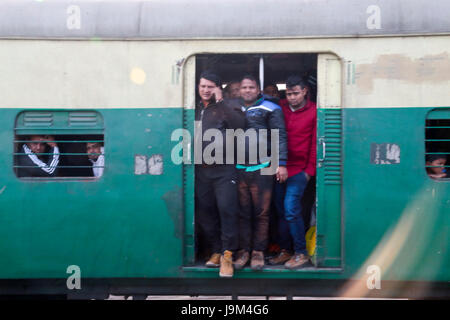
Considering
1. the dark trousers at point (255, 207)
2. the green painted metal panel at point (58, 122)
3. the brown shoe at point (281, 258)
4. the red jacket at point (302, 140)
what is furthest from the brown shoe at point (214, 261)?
the green painted metal panel at point (58, 122)

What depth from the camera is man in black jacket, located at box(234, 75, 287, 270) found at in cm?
393

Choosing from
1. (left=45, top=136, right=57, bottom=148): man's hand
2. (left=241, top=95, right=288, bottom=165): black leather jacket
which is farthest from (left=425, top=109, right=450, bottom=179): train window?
(left=45, top=136, right=57, bottom=148): man's hand

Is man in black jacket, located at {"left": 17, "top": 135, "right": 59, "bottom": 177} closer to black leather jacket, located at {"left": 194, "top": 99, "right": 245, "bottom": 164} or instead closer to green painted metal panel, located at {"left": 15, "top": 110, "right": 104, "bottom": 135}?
green painted metal panel, located at {"left": 15, "top": 110, "right": 104, "bottom": 135}

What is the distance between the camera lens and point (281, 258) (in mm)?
4094

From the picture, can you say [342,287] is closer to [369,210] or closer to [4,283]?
[369,210]

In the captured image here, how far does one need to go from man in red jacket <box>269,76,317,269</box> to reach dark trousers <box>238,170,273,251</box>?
208mm

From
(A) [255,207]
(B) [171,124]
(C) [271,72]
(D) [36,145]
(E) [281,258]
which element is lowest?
(E) [281,258]

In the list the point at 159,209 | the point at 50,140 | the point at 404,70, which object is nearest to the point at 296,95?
the point at 404,70

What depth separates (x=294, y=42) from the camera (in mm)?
3773

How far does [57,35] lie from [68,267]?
1968 mm

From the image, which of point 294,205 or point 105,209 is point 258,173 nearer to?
point 294,205

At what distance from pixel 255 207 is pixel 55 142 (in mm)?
1826

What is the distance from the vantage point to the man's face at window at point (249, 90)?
407 cm

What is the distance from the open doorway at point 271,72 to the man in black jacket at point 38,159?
4.37 feet
